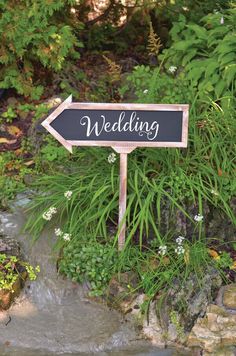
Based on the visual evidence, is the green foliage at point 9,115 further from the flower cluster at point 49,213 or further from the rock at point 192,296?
the rock at point 192,296

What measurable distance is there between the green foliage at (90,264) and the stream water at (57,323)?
0.32ft

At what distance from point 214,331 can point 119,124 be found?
147 centimetres

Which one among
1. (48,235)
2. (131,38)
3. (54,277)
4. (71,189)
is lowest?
(54,277)

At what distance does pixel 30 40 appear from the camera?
5.55 metres

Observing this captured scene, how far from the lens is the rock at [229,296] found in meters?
3.99

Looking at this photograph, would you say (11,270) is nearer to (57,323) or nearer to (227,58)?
(57,323)

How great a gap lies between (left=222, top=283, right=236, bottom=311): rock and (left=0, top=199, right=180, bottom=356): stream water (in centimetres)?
49

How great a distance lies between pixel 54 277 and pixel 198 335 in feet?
3.77

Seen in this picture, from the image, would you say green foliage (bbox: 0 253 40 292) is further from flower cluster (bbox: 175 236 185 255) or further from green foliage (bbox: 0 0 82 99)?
green foliage (bbox: 0 0 82 99)

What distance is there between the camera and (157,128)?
166 inches

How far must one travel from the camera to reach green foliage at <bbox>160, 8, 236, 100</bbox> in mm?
4996

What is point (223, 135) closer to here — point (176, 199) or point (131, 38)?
point (176, 199)

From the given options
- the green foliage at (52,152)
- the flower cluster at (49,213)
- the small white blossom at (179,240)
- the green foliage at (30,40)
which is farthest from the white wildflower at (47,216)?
the green foliage at (30,40)

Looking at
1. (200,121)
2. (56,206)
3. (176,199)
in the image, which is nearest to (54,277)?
(56,206)
